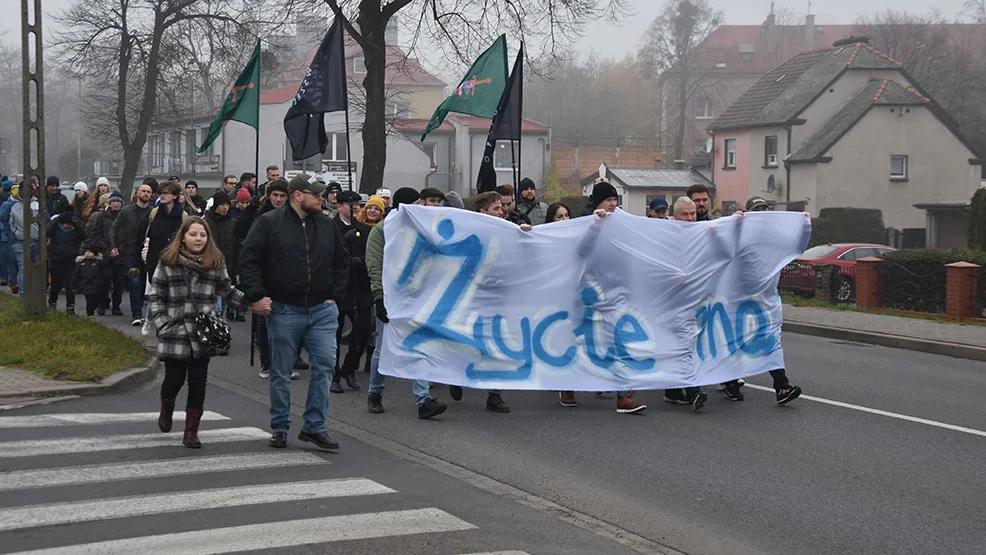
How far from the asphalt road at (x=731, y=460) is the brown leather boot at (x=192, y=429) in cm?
104

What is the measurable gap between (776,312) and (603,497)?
14.8 ft

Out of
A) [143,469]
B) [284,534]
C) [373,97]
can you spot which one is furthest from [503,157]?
[284,534]

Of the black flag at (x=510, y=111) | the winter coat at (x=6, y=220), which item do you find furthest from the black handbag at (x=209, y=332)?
the winter coat at (x=6, y=220)

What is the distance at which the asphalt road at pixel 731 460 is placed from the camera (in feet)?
21.6

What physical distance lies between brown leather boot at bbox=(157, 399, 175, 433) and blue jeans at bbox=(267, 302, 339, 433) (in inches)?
30.0

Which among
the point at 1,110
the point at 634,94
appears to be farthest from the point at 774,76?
the point at 1,110

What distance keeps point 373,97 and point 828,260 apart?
11508 millimetres

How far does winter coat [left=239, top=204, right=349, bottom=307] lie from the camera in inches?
320

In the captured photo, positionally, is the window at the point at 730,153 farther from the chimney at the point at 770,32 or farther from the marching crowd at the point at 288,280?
the chimney at the point at 770,32

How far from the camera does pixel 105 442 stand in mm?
8477

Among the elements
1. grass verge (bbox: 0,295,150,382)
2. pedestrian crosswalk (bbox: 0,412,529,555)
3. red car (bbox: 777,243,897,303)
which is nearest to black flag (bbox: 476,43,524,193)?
grass verge (bbox: 0,295,150,382)

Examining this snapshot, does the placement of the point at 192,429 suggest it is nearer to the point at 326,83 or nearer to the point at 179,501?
the point at 179,501

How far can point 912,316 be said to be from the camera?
68.7ft

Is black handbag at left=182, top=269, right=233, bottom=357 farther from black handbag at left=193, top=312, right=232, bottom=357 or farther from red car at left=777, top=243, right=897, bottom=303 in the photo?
red car at left=777, top=243, right=897, bottom=303
